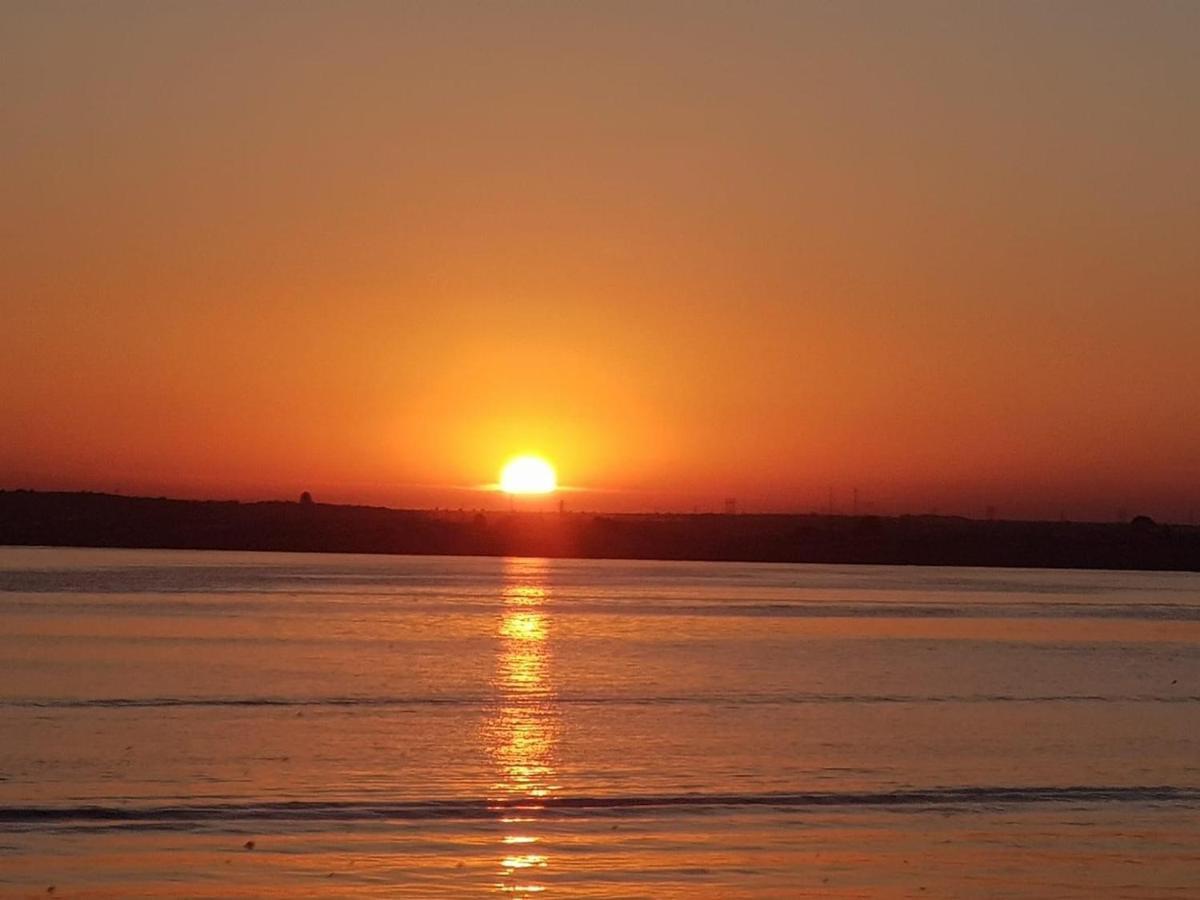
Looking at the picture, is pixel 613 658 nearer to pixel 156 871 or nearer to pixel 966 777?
pixel 966 777

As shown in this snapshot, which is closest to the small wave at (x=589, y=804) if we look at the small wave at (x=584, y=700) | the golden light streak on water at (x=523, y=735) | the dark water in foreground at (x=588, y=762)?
the dark water in foreground at (x=588, y=762)

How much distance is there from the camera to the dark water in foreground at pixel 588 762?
15383 mm

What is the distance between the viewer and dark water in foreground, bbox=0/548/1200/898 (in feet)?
50.5

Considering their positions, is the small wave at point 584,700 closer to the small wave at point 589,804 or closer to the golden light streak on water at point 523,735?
the golden light streak on water at point 523,735

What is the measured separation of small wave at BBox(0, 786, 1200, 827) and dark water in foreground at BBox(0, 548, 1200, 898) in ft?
0.21

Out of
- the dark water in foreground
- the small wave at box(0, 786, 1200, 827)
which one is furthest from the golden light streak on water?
the small wave at box(0, 786, 1200, 827)

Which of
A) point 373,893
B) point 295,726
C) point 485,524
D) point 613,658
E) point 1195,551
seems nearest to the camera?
point 373,893

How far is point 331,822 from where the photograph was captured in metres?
17.4

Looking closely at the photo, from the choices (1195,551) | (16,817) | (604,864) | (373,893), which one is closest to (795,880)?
(604,864)

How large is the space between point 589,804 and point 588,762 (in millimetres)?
3159

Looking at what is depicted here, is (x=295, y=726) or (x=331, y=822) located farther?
(x=295, y=726)

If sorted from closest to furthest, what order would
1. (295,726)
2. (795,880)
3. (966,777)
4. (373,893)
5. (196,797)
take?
1. (373,893)
2. (795,880)
3. (196,797)
4. (966,777)
5. (295,726)

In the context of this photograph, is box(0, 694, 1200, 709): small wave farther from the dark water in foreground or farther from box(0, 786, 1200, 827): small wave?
box(0, 786, 1200, 827): small wave

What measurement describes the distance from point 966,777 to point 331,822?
8.61 meters
